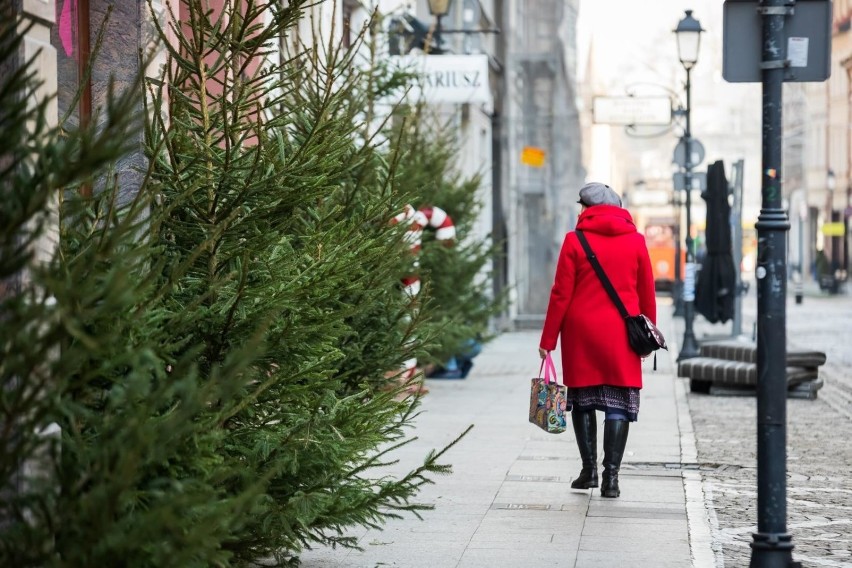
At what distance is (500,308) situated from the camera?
18031mm

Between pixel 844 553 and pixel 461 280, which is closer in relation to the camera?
pixel 844 553

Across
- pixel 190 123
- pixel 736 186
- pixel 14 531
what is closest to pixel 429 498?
pixel 190 123

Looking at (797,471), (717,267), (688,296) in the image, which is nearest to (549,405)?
(797,471)

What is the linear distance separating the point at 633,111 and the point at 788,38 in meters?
20.9

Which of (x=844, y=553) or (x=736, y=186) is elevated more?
(x=736, y=186)

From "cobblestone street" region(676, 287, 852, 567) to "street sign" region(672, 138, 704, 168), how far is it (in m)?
8.49

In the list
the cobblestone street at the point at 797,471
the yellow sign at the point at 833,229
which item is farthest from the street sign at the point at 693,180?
the yellow sign at the point at 833,229

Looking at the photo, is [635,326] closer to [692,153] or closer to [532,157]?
[692,153]

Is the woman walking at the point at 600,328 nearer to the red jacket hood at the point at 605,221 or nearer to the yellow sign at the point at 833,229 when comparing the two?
the red jacket hood at the point at 605,221

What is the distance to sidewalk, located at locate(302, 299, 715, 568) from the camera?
7.25 meters

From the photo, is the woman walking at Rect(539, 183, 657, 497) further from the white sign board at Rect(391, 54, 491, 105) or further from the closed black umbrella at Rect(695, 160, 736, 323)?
the closed black umbrella at Rect(695, 160, 736, 323)

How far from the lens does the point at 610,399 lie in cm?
918

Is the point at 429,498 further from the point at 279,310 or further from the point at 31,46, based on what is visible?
the point at 31,46

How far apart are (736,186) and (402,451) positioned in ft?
43.7
